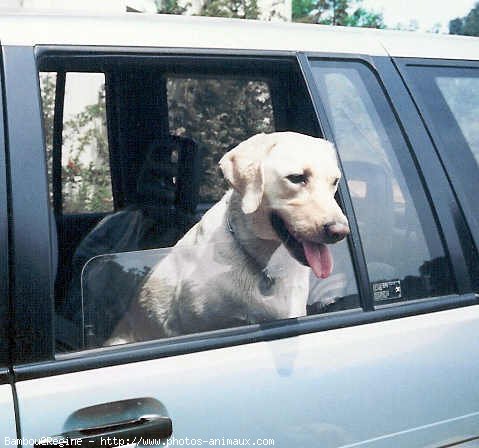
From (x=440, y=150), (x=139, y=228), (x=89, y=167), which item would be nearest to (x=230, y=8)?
(x=89, y=167)

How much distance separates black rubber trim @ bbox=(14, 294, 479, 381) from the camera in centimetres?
147

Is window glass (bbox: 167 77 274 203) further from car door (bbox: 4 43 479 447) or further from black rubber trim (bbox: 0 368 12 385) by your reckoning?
black rubber trim (bbox: 0 368 12 385)

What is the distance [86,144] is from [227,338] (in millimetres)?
2069

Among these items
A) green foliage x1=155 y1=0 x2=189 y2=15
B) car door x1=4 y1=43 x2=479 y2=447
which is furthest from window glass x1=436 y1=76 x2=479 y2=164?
green foliage x1=155 y1=0 x2=189 y2=15

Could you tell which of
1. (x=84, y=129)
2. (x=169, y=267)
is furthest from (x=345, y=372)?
(x=84, y=129)

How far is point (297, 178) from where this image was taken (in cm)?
184

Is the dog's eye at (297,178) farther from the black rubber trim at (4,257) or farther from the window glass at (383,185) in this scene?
the black rubber trim at (4,257)

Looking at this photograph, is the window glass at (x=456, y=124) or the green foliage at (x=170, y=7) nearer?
the window glass at (x=456, y=124)

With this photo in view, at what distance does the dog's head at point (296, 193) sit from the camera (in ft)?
5.94

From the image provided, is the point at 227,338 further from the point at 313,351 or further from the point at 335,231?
the point at 335,231

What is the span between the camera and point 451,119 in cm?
211

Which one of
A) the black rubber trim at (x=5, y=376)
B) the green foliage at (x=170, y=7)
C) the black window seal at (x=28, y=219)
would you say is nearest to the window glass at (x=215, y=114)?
the black window seal at (x=28, y=219)

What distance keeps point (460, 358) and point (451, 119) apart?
71cm

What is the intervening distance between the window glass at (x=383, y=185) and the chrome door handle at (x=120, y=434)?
767 mm
